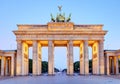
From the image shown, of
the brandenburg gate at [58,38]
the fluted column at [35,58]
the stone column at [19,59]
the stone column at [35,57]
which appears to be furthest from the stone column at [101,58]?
the stone column at [19,59]

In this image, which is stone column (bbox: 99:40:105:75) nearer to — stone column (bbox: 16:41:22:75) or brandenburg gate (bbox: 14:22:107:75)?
brandenburg gate (bbox: 14:22:107:75)

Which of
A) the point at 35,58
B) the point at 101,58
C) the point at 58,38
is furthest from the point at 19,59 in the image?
the point at 101,58

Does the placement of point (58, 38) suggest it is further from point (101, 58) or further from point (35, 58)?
point (101, 58)

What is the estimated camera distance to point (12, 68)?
7088 cm

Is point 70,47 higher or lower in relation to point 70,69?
higher

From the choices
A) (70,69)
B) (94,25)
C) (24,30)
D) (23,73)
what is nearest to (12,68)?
(23,73)

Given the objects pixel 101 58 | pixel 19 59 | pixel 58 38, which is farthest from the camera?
pixel 101 58

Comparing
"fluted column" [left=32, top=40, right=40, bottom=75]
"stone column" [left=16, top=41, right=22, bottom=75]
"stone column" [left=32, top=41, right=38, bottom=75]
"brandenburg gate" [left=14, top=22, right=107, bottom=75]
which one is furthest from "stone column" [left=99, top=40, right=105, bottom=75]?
"stone column" [left=16, top=41, right=22, bottom=75]

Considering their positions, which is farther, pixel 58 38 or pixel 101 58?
pixel 101 58

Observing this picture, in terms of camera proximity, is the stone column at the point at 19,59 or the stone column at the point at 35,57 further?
the stone column at the point at 35,57

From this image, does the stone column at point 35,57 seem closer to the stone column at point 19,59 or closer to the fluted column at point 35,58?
the fluted column at point 35,58

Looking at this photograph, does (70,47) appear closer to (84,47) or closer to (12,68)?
(84,47)

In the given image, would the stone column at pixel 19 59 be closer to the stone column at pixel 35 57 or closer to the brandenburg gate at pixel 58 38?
the brandenburg gate at pixel 58 38

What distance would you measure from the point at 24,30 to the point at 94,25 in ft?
61.5
